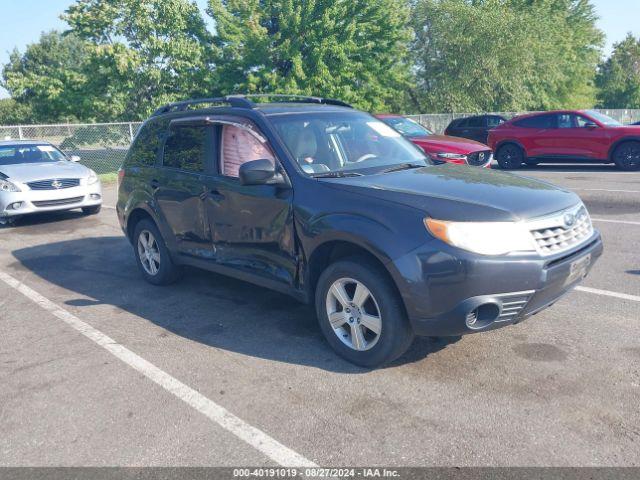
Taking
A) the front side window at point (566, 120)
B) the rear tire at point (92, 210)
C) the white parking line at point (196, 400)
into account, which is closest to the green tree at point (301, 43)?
the front side window at point (566, 120)

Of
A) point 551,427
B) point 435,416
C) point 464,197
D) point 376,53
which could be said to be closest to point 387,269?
point 464,197

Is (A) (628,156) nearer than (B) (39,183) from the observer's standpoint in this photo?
No

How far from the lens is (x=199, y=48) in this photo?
24.9 metres

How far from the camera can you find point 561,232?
12.3 ft

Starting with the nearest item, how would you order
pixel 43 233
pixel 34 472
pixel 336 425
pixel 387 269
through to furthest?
pixel 34 472 → pixel 336 425 → pixel 387 269 → pixel 43 233

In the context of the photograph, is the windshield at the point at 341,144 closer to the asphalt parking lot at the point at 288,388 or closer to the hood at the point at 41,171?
the asphalt parking lot at the point at 288,388

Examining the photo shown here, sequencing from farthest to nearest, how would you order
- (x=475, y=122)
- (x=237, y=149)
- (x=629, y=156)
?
1. (x=475, y=122)
2. (x=629, y=156)
3. (x=237, y=149)

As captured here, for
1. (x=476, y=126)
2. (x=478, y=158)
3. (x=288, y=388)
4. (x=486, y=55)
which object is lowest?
(x=288, y=388)

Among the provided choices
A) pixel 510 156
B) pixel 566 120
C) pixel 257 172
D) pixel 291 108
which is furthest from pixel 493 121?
pixel 257 172

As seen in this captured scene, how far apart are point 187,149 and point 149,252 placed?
4.49 feet

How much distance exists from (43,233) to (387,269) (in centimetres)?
789

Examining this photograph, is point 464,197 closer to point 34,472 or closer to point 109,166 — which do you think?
point 34,472

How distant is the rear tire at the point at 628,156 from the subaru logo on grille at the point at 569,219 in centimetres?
1206

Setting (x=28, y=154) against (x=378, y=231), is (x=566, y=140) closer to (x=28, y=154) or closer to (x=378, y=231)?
(x=28, y=154)
